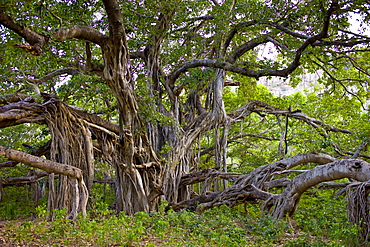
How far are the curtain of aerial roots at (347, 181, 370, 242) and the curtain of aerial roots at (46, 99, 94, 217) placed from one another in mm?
3942

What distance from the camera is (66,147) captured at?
5824 mm

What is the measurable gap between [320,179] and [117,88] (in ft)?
11.2

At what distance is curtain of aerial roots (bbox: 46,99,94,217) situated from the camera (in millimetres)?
5613

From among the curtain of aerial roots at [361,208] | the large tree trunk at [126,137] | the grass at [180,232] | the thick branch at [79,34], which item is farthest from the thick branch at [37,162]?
the curtain of aerial roots at [361,208]

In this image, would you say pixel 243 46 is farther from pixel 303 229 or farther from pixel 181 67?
pixel 303 229

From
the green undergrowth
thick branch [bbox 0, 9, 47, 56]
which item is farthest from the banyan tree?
the green undergrowth

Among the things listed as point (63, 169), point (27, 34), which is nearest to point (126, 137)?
point (63, 169)

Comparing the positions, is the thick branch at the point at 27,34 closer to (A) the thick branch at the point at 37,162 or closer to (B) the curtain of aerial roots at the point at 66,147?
(A) the thick branch at the point at 37,162

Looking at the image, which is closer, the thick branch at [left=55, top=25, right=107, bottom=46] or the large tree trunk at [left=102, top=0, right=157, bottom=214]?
the thick branch at [left=55, top=25, right=107, bottom=46]

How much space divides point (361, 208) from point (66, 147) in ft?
14.6

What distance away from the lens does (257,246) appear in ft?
12.1

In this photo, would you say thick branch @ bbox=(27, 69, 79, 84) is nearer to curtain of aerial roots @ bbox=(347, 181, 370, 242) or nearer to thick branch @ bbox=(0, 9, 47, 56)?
thick branch @ bbox=(0, 9, 47, 56)

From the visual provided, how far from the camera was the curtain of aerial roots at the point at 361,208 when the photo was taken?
14.1ft

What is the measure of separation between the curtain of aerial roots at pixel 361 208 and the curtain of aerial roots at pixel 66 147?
3942 millimetres
